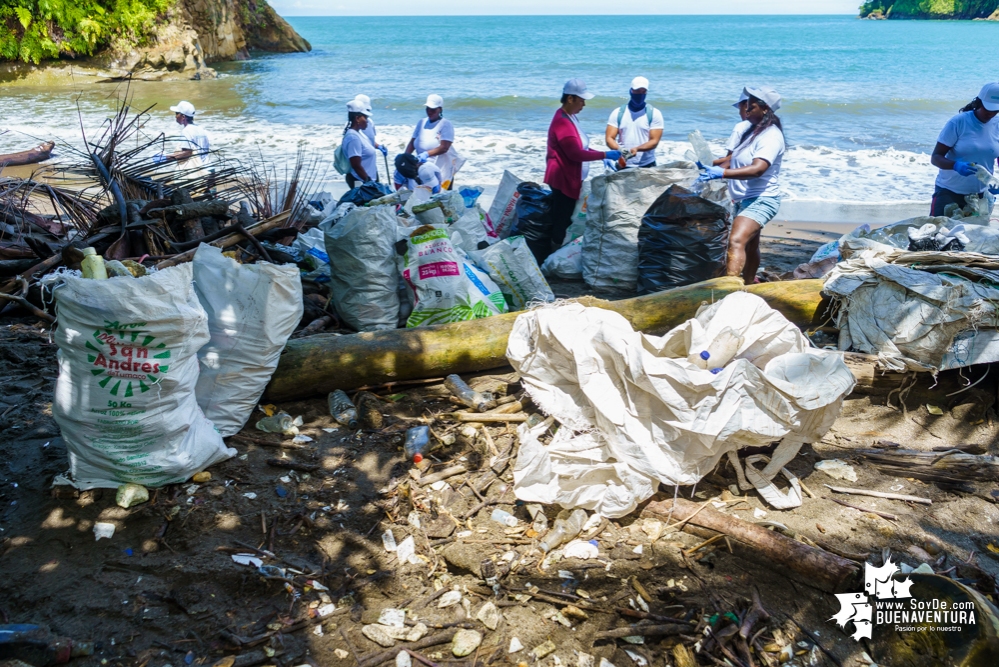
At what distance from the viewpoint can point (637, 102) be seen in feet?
21.9

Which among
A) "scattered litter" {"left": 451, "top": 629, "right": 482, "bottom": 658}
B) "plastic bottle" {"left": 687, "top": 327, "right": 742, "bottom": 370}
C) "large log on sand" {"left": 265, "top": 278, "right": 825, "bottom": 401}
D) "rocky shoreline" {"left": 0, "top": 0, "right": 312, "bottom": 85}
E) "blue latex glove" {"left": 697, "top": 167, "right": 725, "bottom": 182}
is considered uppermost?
"rocky shoreline" {"left": 0, "top": 0, "right": 312, "bottom": 85}

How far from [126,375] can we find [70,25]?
2592 cm

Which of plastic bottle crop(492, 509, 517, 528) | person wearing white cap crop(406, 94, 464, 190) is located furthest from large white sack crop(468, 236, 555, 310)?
person wearing white cap crop(406, 94, 464, 190)

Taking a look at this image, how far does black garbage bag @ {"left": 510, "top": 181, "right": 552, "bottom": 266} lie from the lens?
5.91 m

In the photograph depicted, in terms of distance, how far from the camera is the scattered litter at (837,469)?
285 cm

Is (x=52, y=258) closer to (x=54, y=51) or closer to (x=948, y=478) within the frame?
(x=948, y=478)

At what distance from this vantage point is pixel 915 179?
9.89m

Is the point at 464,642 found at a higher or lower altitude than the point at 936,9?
lower

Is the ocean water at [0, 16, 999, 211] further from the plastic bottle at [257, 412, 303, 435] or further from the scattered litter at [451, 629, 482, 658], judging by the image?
the scattered litter at [451, 629, 482, 658]

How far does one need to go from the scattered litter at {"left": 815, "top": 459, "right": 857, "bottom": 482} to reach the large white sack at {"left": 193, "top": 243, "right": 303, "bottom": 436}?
98.8 inches

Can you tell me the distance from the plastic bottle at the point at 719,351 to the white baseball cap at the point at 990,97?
12.2ft

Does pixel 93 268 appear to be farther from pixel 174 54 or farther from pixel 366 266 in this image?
pixel 174 54

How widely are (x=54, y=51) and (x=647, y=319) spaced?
2582 cm

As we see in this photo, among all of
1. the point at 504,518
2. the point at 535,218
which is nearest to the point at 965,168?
the point at 535,218
